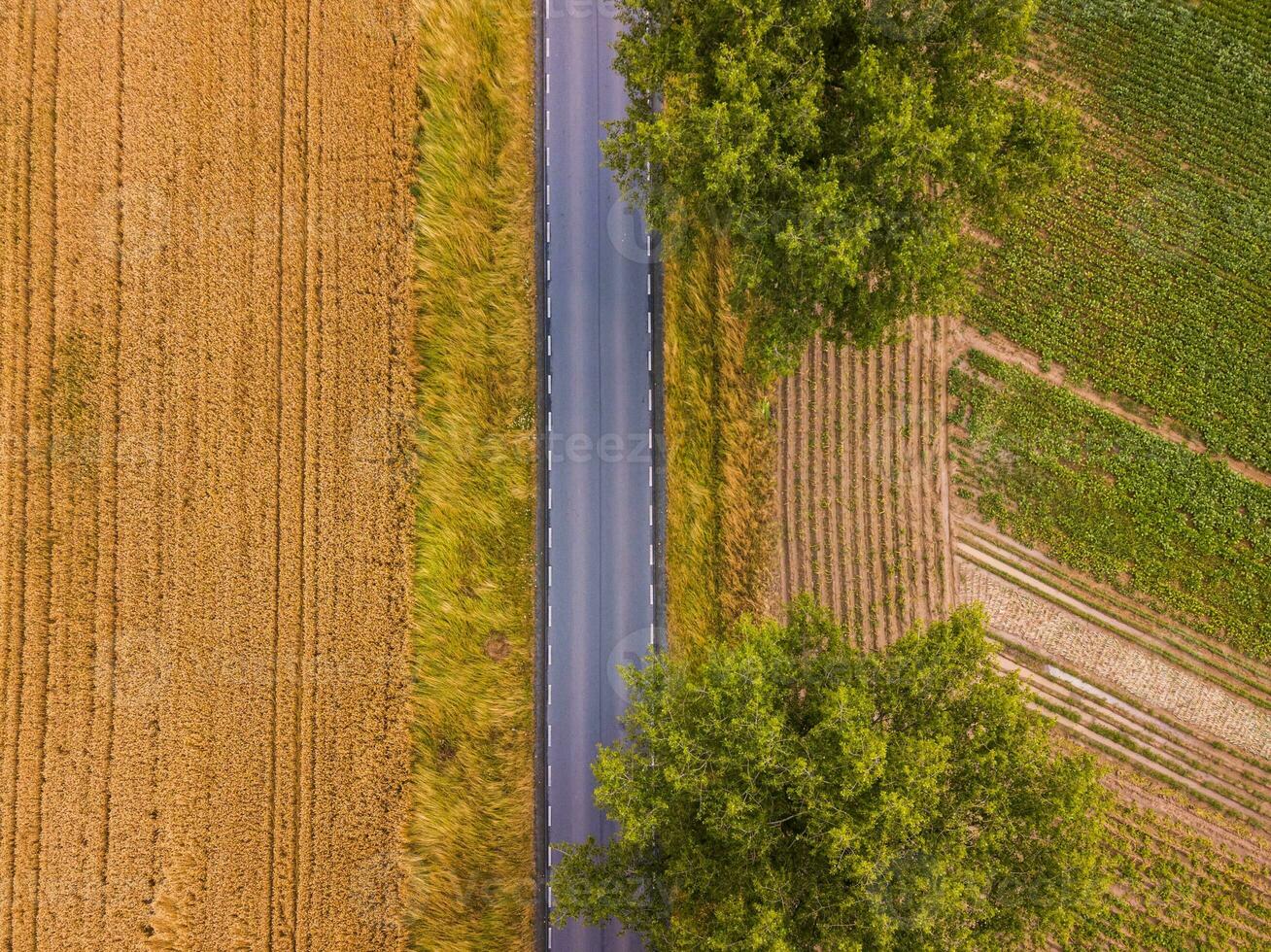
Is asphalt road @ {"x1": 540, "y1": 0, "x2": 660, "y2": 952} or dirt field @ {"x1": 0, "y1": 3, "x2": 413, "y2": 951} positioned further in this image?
asphalt road @ {"x1": 540, "y1": 0, "x2": 660, "y2": 952}

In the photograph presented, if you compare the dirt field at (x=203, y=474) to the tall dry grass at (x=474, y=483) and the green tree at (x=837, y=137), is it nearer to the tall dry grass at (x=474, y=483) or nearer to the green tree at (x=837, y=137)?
the tall dry grass at (x=474, y=483)

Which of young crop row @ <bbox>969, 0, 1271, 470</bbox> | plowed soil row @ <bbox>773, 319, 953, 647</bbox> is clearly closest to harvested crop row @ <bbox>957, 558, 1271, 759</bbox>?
plowed soil row @ <bbox>773, 319, 953, 647</bbox>

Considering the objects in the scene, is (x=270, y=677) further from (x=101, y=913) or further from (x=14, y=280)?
(x=14, y=280)

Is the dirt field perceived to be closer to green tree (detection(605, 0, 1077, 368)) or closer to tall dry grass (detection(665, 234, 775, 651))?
tall dry grass (detection(665, 234, 775, 651))

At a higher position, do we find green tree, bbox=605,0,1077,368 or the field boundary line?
green tree, bbox=605,0,1077,368

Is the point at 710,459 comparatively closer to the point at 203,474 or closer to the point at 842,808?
the point at 842,808

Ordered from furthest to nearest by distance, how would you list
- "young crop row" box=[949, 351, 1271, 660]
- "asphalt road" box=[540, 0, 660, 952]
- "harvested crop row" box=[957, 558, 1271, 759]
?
"young crop row" box=[949, 351, 1271, 660]
"harvested crop row" box=[957, 558, 1271, 759]
"asphalt road" box=[540, 0, 660, 952]

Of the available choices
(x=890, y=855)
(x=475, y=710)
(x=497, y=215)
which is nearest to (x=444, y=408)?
(x=497, y=215)
